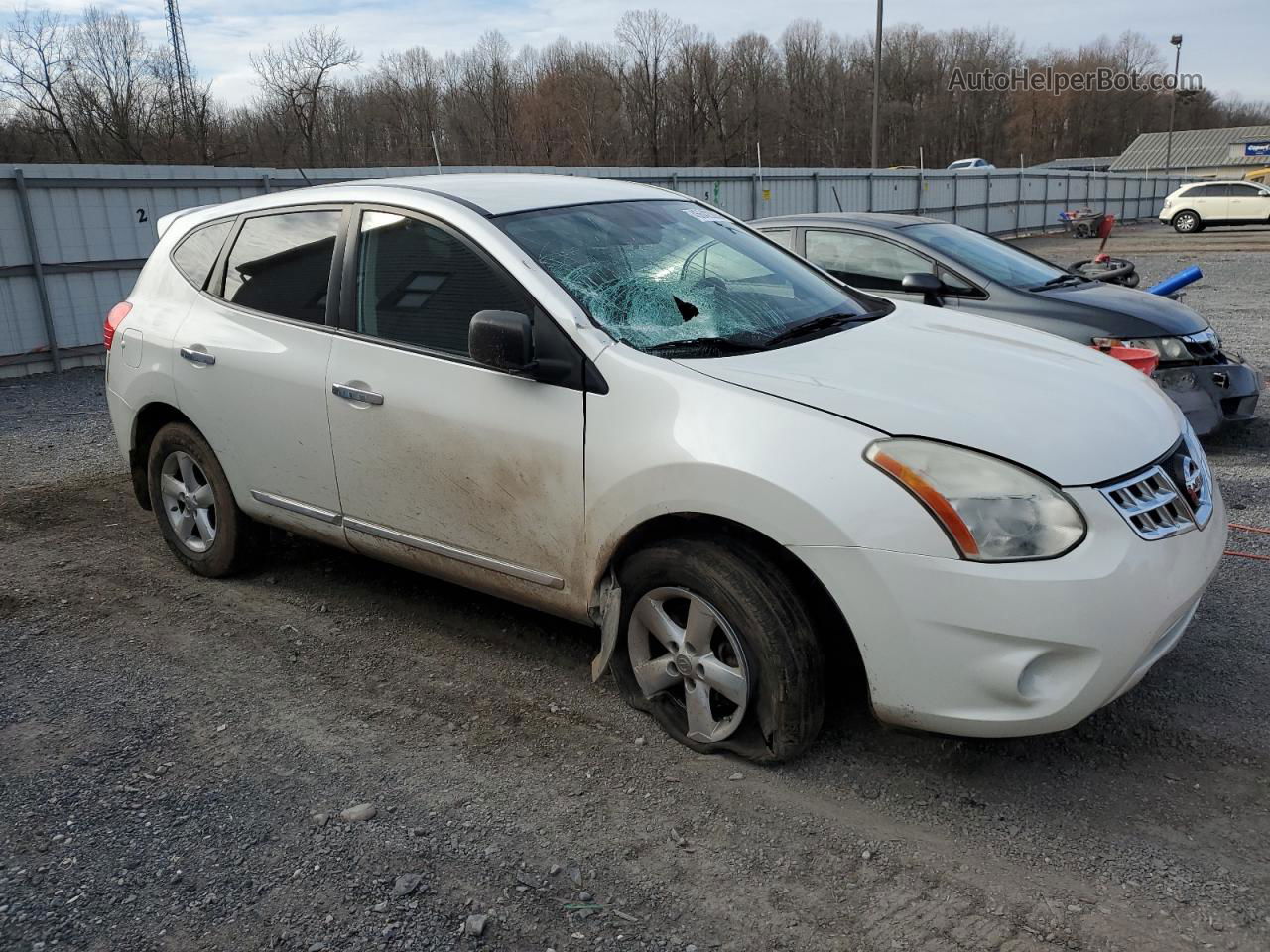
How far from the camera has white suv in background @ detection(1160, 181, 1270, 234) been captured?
112 ft

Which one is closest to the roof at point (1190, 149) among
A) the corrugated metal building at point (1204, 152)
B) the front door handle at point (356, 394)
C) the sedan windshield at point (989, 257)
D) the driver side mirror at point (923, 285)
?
the corrugated metal building at point (1204, 152)

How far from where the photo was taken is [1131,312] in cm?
648

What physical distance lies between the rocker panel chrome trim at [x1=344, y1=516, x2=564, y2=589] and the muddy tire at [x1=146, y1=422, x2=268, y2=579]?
2.95 ft

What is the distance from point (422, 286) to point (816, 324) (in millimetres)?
1437

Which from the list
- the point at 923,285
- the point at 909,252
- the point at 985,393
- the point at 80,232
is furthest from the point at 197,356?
the point at 80,232

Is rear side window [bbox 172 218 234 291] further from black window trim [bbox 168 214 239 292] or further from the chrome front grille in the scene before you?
the chrome front grille

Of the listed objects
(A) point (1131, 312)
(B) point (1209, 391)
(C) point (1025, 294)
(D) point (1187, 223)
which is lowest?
(D) point (1187, 223)

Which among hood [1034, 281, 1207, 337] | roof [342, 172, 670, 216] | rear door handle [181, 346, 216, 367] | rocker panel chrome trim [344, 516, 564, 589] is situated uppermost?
roof [342, 172, 670, 216]

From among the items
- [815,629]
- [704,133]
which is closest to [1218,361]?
[815,629]

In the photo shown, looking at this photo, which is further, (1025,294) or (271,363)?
(1025,294)

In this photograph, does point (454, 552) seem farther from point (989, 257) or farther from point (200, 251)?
point (989, 257)

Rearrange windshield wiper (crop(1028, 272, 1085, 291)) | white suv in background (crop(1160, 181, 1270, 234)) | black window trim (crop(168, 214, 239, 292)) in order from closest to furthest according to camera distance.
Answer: black window trim (crop(168, 214, 239, 292))
windshield wiper (crop(1028, 272, 1085, 291))
white suv in background (crop(1160, 181, 1270, 234))

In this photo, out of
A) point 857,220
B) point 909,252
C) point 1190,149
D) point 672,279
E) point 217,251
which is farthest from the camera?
point 1190,149

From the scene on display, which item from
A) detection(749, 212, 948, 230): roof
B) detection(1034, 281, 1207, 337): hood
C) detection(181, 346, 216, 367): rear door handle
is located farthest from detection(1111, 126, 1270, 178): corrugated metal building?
detection(181, 346, 216, 367): rear door handle
